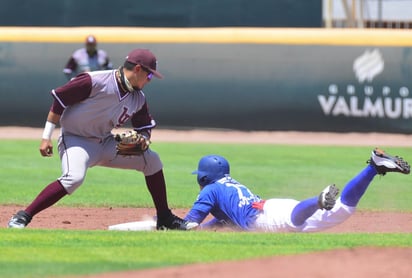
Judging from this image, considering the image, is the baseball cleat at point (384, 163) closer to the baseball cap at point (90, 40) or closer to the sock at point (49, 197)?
the sock at point (49, 197)

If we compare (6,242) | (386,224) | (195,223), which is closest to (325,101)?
(386,224)

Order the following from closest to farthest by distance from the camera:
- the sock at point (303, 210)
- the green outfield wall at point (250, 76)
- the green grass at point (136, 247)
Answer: the green grass at point (136, 247) < the sock at point (303, 210) < the green outfield wall at point (250, 76)

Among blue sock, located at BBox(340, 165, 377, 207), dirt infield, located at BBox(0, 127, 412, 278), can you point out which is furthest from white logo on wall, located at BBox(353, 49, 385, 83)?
blue sock, located at BBox(340, 165, 377, 207)

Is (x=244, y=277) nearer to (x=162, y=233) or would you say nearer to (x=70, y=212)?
(x=162, y=233)

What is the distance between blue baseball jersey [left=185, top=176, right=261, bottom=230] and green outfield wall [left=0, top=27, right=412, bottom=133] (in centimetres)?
992

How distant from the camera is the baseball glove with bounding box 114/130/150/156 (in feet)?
26.3

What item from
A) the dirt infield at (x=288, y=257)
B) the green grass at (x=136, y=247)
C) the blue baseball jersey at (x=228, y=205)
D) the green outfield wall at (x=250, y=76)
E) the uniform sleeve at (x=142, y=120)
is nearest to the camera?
the dirt infield at (x=288, y=257)

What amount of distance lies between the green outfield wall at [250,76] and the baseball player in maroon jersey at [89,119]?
10.1 m

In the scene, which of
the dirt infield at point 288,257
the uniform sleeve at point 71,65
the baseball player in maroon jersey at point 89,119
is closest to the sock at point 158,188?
the baseball player in maroon jersey at point 89,119

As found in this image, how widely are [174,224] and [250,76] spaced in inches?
396

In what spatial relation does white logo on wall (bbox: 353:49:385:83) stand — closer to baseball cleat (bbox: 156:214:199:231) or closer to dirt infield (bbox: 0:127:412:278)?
dirt infield (bbox: 0:127:412:278)

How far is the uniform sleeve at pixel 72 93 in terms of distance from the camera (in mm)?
7770

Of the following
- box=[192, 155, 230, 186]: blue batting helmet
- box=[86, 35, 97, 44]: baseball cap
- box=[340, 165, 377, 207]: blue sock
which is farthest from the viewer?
box=[86, 35, 97, 44]: baseball cap

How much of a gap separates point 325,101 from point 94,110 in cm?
1052
